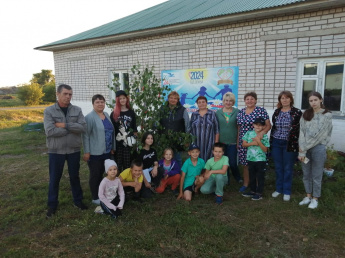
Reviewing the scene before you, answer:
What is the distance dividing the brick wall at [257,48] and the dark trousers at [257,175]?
8.19ft

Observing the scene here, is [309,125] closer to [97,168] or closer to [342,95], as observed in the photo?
[342,95]

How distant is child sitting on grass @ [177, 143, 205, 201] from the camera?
4198 mm

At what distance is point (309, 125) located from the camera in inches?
140

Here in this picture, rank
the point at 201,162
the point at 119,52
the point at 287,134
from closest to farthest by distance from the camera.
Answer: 1. the point at 287,134
2. the point at 201,162
3. the point at 119,52

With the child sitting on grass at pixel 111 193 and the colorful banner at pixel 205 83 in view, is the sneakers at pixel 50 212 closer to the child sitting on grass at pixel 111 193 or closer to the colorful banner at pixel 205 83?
the child sitting on grass at pixel 111 193

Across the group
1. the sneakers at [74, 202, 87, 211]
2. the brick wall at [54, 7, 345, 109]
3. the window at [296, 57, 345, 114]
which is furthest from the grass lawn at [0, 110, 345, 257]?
the brick wall at [54, 7, 345, 109]

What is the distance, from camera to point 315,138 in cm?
350

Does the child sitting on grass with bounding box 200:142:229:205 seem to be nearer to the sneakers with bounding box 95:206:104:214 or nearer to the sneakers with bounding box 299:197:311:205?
the sneakers with bounding box 299:197:311:205

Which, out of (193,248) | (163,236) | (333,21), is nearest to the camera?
(193,248)

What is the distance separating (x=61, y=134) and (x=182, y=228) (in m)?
1.96

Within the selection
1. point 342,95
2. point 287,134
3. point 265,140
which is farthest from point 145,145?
point 342,95

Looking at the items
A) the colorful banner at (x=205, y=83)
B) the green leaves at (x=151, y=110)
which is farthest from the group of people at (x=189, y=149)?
the colorful banner at (x=205, y=83)

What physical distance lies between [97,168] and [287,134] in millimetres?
2827

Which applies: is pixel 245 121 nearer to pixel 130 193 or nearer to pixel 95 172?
pixel 130 193
